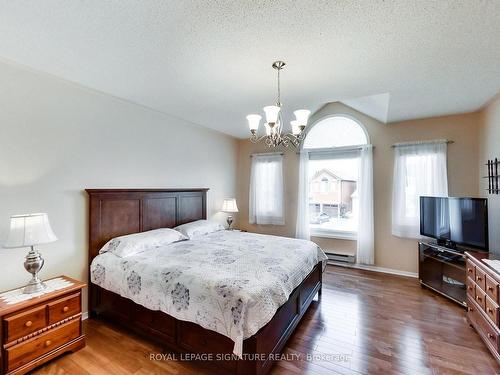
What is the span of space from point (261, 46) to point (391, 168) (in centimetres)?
317

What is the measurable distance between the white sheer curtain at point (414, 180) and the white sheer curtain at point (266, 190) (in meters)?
2.00

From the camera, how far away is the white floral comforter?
1663 mm

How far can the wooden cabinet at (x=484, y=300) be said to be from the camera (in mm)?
1958

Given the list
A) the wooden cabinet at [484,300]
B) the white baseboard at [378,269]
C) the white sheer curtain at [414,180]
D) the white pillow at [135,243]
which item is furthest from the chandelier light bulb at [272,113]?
the white baseboard at [378,269]

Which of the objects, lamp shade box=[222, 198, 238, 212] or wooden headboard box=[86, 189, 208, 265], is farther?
lamp shade box=[222, 198, 238, 212]

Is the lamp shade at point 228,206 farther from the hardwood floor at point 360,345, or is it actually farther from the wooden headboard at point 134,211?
the hardwood floor at point 360,345

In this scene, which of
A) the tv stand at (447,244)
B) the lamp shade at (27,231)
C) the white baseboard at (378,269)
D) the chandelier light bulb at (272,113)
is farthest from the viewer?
the white baseboard at (378,269)

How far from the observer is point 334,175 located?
4504 millimetres

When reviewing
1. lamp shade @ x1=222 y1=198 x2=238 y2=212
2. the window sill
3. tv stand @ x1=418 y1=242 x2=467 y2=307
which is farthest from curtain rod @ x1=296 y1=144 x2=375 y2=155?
tv stand @ x1=418 y1=242 x2=467 y2=307

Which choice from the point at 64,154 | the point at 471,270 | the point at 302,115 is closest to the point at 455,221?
the point at 471,270

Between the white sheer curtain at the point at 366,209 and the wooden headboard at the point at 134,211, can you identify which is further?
the white sheer curtain at the point at 366,209

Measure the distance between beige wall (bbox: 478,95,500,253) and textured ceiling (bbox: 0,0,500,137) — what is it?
0.27 metres

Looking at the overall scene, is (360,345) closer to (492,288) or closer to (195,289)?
(492,288)

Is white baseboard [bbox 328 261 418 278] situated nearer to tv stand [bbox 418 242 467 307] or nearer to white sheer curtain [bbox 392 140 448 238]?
tv stand [bbox 418 242 467 307]
